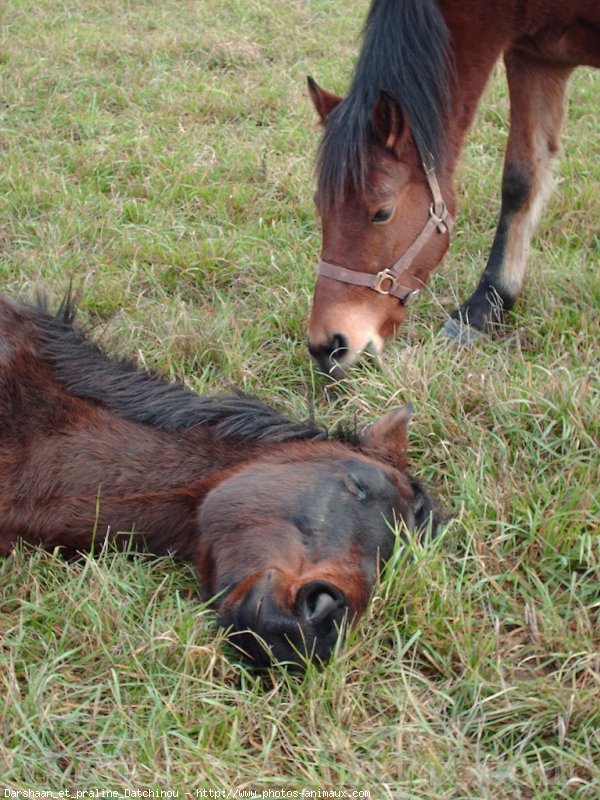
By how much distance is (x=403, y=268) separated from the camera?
342 cm

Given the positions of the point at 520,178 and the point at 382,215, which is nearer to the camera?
the point at 382,215

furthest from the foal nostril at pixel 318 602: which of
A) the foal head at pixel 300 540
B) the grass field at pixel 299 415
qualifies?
the grass field at pixel 299 415

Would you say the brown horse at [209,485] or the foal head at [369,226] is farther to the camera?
the foal head at [369,226]

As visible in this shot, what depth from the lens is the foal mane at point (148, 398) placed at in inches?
104

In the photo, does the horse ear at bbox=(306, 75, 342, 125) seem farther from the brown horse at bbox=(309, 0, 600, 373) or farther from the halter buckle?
the halter buckle

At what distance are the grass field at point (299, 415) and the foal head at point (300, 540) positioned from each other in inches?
4.3

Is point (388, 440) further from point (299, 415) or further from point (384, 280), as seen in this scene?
point (384, 280)

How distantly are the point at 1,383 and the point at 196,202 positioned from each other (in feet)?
7.87

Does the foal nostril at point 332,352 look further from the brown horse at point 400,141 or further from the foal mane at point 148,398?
the foal mane at point 148,398

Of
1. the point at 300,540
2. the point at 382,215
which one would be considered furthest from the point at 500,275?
the point at 300,540

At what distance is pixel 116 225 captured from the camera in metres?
4.55

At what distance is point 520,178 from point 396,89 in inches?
40.2

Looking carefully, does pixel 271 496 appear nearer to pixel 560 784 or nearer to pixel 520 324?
pixel 560 784

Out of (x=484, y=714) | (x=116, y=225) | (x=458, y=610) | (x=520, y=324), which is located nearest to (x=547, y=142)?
(x=520, y=324)
